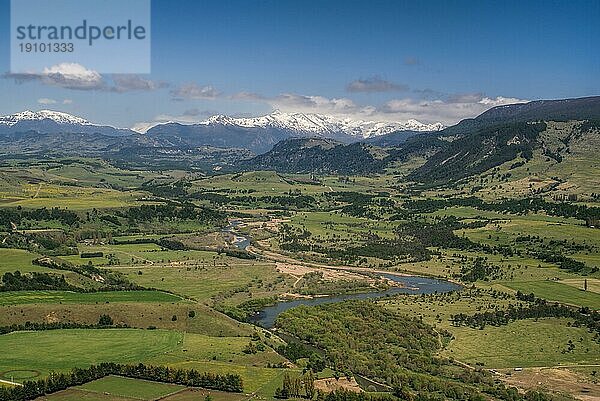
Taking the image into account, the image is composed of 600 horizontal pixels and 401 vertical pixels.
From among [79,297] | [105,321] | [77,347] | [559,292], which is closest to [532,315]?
[559,292]

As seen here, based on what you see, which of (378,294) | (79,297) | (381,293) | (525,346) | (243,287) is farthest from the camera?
(243,287)

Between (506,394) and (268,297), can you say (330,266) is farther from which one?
(506,394)

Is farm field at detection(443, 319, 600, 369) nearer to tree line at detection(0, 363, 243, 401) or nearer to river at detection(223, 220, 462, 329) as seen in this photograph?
river at detection(223, 220, 462, 329)

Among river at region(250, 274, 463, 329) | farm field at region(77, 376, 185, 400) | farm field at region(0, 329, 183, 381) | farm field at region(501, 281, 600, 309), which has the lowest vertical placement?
river at region(250, 274, 463, 329)

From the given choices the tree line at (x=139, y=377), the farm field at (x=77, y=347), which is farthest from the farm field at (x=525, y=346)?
the farm field at (x=77, y=347)

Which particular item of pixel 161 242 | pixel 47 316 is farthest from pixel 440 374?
pixel 161 242

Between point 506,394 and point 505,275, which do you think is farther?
point 505,275

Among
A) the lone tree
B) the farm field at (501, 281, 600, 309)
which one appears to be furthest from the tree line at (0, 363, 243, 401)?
the farm field at (501, 281, 600, 309)

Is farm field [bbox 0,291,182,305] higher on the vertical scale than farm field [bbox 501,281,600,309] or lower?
higher

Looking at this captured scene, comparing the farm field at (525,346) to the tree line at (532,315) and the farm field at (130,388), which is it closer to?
the tree line at (532,315)

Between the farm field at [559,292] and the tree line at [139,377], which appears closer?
the tree line at [139,377]

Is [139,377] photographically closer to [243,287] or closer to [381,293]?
[243,287]
